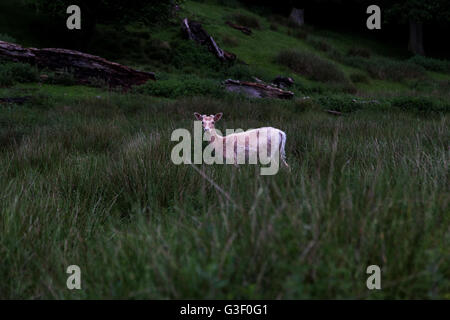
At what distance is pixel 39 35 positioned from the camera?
15.5m

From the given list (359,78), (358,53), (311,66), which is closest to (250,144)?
(311,66)

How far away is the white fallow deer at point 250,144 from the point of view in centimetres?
436

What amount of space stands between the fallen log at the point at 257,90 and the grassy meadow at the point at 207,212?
2032 millimetres

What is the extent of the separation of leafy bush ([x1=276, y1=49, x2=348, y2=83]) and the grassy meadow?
6996mm

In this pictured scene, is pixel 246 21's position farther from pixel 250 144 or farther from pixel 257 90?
pixel 250 144

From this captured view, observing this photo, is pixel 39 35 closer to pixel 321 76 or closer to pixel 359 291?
pixel 321 76

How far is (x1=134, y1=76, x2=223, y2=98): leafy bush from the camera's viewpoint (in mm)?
10523

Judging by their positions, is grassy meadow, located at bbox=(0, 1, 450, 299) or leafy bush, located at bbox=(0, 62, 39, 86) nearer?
grassy meadow, located at bbox=(0, 1, 450, 299)

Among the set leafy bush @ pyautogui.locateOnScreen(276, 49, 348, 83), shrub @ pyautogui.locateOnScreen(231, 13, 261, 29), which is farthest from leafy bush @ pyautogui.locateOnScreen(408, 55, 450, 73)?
shrub @ pyautogui.locateOnScreen(231, 13, 261, 29)

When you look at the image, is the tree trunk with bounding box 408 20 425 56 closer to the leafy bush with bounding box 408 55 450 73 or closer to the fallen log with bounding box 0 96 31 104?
the leafy bush with bounding box 408 55 450 73

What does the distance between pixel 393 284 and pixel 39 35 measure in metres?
18.2

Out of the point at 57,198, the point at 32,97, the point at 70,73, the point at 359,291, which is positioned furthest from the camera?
the point at 70,73

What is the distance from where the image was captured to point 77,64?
11367 millimetres

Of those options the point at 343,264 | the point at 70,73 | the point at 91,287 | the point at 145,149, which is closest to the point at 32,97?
the point at 70,73
